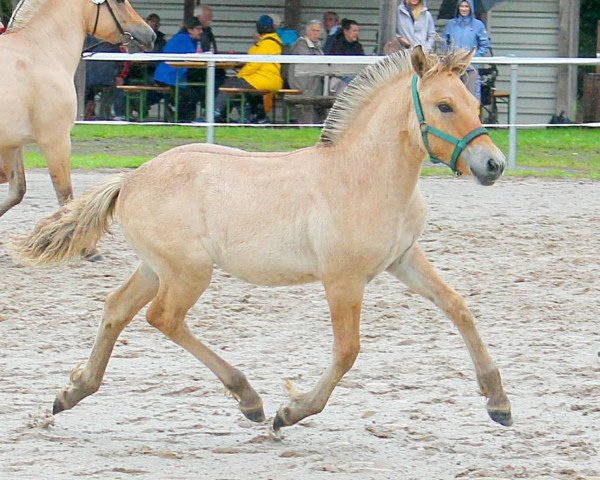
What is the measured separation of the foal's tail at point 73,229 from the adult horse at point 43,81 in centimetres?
309

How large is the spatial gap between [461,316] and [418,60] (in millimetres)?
1008

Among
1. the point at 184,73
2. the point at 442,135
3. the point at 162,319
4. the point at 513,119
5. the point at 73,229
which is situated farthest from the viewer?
the point at 184,73

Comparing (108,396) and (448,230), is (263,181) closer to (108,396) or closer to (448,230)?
(108,396)

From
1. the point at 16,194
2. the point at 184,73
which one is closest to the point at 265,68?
the point at 184,73

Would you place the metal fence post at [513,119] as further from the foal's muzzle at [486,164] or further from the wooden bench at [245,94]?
the foal's muzzle at [486,164]

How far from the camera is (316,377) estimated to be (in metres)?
5.89

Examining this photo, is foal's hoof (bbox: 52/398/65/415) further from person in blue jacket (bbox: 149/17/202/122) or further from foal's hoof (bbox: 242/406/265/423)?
person in blue jacket (bbox: 149/17/202/122)

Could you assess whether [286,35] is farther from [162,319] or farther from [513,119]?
[162,319]

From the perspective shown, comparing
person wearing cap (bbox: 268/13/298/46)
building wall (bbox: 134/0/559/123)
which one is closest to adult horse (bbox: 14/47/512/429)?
person wearing cap (bbox: 268/13/298/46)

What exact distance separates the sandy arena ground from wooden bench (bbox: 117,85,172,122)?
331 inches

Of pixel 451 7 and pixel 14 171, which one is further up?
pixel 451 7

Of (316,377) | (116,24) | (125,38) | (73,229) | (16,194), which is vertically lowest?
(316,377)

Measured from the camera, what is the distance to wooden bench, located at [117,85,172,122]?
17462 mm

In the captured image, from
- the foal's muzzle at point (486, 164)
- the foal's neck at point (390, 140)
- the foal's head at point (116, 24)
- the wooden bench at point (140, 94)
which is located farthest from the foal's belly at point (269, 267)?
the wooden bench at point (140, 94)
